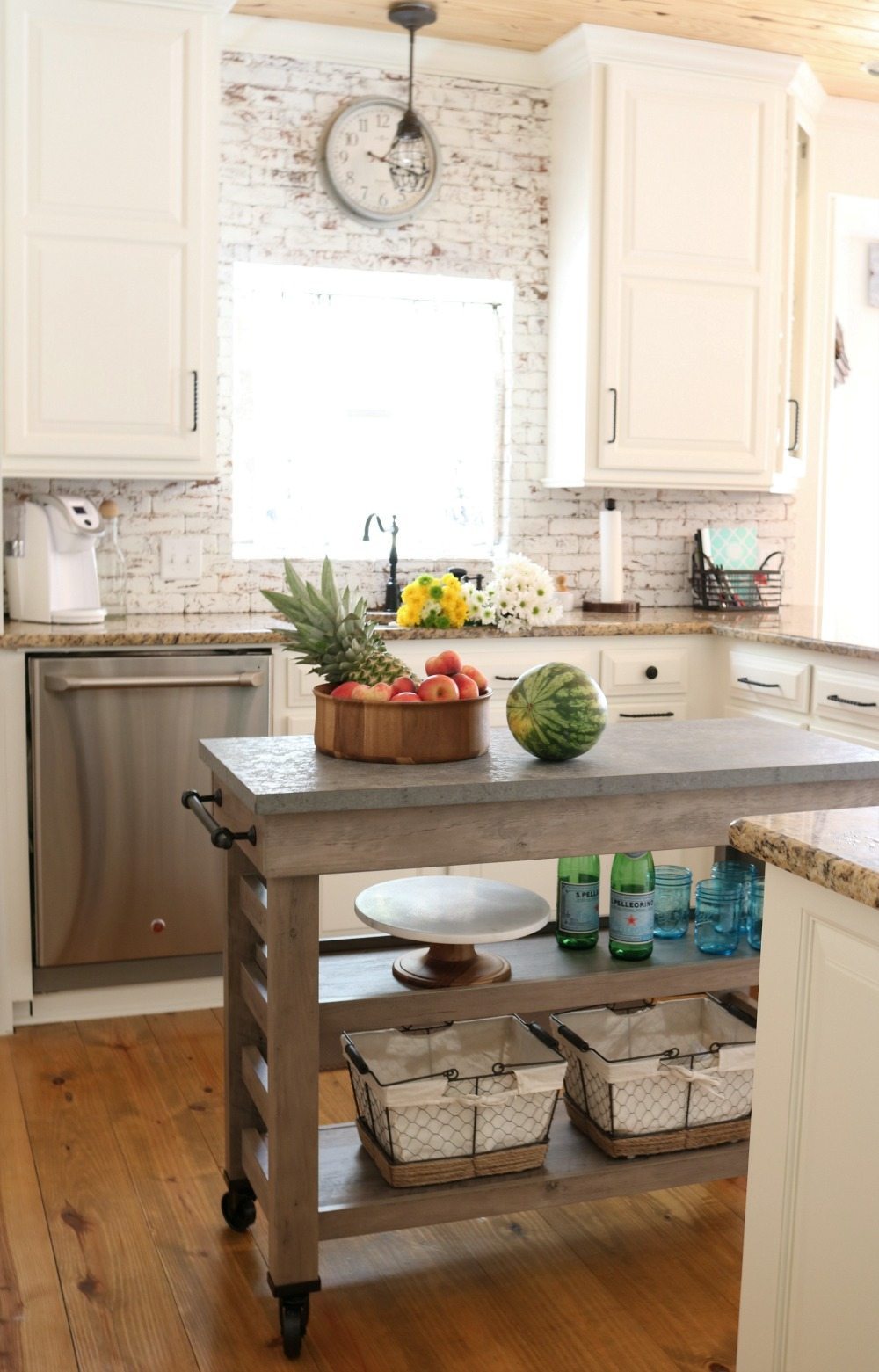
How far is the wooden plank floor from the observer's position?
6.97 ft

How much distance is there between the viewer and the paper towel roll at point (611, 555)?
441cm

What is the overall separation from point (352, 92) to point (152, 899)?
2.49 meters

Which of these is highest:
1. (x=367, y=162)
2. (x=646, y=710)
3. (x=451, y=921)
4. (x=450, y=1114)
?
(x=367, y=162)

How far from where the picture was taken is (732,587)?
4.66 m

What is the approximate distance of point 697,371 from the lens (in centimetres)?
432

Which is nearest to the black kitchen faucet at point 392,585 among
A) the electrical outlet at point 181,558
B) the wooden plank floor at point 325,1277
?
the electrical outlet at point 181,558

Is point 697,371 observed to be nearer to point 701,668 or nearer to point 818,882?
point 701,668

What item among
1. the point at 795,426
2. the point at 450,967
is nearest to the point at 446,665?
the point at 450,967

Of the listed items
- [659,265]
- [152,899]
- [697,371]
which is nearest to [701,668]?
[697,371]

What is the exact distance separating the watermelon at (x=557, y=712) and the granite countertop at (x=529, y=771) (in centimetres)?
4

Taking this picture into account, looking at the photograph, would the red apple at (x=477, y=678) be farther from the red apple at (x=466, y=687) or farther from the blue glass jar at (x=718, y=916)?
the blue glass jar at (x=718, y=916)

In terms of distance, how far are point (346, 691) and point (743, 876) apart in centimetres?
86

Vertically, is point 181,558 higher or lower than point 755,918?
higher

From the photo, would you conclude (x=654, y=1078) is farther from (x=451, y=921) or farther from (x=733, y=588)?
(x=733, y=588)
